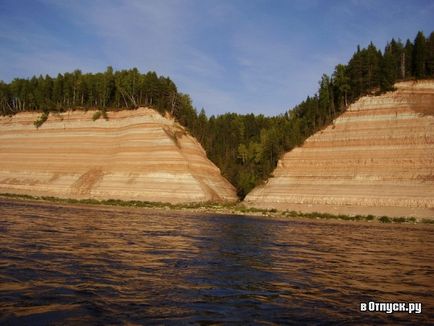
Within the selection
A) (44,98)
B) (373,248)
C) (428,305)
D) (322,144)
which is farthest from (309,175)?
(44,98)

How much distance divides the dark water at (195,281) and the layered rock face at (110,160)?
132 feet

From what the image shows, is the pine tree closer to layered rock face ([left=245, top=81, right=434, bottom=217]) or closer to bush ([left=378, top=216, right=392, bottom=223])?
layered rock face ([left=245, top=81, right=434, bottom=217])

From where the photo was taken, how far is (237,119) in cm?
10419

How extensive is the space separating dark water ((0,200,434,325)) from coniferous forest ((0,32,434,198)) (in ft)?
148

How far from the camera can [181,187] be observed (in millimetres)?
58625

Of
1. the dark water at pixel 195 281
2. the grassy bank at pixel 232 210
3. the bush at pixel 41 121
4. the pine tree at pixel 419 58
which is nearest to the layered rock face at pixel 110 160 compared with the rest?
the bush at pixel 41 121

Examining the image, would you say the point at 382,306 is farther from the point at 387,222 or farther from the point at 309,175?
the point at 309,175

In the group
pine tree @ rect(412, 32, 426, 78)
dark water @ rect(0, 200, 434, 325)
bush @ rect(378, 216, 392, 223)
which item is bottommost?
bush @ rect(378, 216, 392, 223)

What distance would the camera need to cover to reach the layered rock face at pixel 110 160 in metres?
59.8

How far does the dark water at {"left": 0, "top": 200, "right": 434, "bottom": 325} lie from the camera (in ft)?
25.8

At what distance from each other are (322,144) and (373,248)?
4005 centimetres

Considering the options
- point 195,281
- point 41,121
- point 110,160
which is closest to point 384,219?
point 195,281

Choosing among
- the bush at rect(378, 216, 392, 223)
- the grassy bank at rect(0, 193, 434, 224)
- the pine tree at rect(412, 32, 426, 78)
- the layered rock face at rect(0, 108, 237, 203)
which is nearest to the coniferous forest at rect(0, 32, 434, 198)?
the pine tree at rect(412, 32, 426, 78)

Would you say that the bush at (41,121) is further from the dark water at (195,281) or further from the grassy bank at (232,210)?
the dark water at (195,281)
